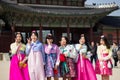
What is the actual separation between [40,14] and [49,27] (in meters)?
2.52

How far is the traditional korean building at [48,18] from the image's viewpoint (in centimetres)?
3162

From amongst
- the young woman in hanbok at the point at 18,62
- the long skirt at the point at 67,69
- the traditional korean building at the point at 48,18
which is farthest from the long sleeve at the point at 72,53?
the traditional korean building at the point at 48,18

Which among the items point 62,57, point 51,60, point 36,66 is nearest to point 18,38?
point 36,66

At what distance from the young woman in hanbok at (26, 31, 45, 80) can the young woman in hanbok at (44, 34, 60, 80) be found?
0.13 m

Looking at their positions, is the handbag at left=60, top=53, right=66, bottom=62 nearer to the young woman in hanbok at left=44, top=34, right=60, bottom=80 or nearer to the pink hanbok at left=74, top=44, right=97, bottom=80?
the young woman in hanbok at left=44, top=34, right=60, bottom=80

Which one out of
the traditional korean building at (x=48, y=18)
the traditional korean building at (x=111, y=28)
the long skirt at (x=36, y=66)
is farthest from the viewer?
the traditional korean building at (x=111, y=28)

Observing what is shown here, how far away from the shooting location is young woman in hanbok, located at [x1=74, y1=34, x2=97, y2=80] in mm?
9109

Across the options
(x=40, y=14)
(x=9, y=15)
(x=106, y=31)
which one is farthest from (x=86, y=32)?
Answer: (x=9, y=15)

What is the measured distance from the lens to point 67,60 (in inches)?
359

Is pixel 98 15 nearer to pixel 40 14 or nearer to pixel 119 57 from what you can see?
pixel 40 14

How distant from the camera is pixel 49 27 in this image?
113ft

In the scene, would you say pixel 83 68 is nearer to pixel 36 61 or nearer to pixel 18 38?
pixel 36 61

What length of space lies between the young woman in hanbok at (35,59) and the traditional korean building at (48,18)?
71.3 ft

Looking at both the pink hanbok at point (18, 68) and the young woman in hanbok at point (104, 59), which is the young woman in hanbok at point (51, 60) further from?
the young woman in hanbok at point (104, 59)
